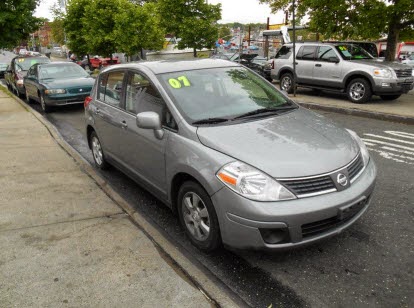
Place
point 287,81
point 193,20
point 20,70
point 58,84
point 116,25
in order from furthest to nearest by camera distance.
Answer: point 193,20
point 116,25
point 20,70
point 287,81
point 58,84

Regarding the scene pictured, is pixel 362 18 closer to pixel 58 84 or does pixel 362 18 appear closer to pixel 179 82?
pixel 58 84

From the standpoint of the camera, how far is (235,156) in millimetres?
2994

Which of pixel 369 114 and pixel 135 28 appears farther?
pixel 135 28

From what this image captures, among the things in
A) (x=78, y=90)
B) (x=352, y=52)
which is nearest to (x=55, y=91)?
(x=78, y=90)

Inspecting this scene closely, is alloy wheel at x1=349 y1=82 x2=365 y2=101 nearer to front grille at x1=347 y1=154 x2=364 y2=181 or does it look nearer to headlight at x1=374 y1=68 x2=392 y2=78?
headlight at x1=374 y1=68 x2=392 y2=78

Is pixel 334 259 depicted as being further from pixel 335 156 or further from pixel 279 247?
pixel 335 156

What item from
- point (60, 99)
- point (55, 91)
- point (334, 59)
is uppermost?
point (334, 59)

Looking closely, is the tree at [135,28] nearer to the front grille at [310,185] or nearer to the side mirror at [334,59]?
the side mirror at [334,59]

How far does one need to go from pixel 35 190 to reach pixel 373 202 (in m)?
4.12

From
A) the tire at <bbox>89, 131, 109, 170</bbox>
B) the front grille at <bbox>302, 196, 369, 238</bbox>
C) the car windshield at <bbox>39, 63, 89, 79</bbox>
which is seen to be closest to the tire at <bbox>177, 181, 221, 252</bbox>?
the front grille at <bbox>302, 196, 369, 238</bbox>

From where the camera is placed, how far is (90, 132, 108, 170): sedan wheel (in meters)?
5.52

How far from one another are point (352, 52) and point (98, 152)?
9.21 metres

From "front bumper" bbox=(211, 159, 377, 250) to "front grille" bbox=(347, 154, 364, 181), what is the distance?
5.1 inches

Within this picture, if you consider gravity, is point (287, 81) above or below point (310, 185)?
below
